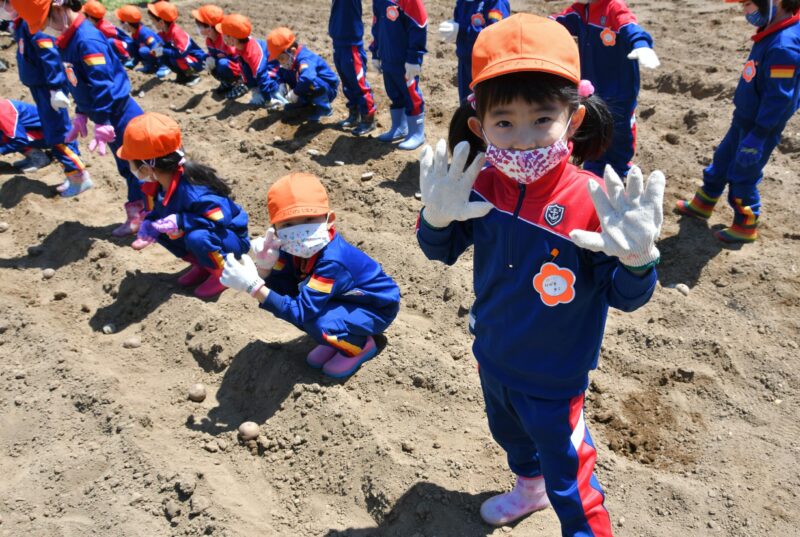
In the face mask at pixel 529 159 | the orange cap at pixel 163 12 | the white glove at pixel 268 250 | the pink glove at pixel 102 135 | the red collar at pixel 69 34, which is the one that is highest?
the face mask at pixel 529 159

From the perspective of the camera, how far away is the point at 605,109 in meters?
2.21

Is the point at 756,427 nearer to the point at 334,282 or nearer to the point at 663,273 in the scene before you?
the point at 663,273

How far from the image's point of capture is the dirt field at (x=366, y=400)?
3.13 metres

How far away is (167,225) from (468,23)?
2.92 metres

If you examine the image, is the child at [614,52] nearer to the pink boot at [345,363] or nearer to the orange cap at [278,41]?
the pink boot at [345,363]

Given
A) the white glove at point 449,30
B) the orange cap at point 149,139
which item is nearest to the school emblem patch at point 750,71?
the white glove at point 449,30

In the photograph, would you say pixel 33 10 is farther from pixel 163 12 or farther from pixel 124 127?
pixel 163 12

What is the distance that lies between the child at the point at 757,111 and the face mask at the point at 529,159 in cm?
290

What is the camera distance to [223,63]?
8.33 m

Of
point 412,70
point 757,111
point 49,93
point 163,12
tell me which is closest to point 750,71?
point 757,111

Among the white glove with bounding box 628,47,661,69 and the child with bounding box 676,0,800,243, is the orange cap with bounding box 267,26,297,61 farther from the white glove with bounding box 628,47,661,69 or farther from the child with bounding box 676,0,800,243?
the child with bounding box 676,0,800,243

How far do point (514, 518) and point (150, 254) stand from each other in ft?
12.3

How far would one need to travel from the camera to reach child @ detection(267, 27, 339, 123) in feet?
23.7

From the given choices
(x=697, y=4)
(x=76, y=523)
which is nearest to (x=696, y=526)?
(x=76, y=523)
